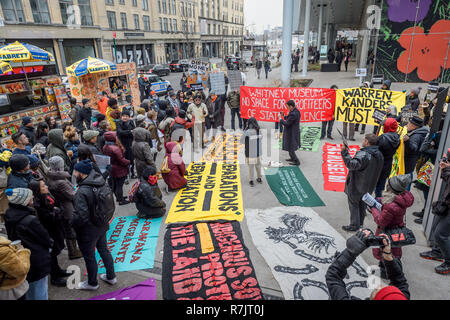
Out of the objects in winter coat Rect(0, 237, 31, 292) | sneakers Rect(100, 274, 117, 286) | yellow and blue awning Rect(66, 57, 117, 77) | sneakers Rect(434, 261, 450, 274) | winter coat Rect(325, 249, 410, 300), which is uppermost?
yellow and blue awning Rect(66, 57, 117, 77)

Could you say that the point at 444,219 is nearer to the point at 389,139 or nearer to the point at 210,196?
the point at 389,139

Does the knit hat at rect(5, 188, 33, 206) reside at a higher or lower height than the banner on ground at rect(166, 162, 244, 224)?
higher

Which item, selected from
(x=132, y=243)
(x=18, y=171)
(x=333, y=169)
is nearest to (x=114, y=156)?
(x=132, y=243)

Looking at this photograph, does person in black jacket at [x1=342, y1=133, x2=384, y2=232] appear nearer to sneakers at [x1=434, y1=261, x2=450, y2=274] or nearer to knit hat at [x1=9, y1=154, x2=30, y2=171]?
sneakers at [x1=434, y1=261, x2=450, y2=274]

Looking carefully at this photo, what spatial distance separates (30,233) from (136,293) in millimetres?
1602

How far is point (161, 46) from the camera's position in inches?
1895

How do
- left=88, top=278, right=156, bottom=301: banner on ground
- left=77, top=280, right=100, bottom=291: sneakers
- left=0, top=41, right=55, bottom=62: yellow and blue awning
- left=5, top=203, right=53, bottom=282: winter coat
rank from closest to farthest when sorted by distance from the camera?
left=5, top=203, right=53, bottom=282: winter coat → left=88, top=278, right=156, bottom=301: banner on ground → left=77, top=280, right=100, bottom=291: sneakers → left=0, top=41, right=55, bottom=62: yellow and blue awning

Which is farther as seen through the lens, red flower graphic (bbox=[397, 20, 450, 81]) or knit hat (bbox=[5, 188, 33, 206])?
red flower graphic (bbox=[397, 20, 450, 81])

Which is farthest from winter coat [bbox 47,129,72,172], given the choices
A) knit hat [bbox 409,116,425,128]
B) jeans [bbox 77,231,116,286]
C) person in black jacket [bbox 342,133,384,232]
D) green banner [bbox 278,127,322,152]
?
knit hat [bbox 409,116,425,128]

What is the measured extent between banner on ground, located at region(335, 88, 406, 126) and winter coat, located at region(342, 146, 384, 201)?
13.2 feet

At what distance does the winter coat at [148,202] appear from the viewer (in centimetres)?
582

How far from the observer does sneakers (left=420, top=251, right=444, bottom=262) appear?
14.8 feet

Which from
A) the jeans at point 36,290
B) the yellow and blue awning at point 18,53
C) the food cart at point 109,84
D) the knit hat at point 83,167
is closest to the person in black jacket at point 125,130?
the knit hat at point 83,167

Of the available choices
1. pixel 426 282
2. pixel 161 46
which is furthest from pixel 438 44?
pixel 161 46
